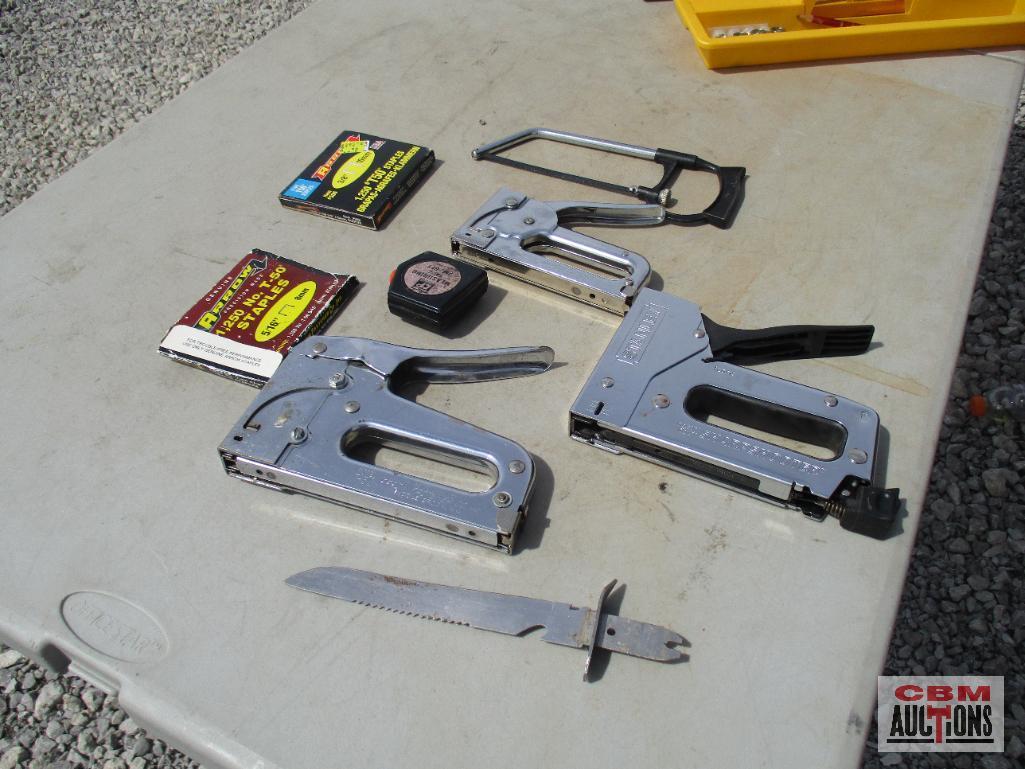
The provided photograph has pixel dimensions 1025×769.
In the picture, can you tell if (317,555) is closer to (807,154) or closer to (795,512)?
(795,512)

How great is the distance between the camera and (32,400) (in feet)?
4.06

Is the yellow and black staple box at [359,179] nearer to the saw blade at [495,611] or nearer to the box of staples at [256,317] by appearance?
the box of staples at [256,317]

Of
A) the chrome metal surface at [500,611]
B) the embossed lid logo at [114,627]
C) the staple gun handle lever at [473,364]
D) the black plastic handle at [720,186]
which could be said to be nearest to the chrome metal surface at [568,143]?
the black plastic handle at [720,186]

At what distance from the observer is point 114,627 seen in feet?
3.28

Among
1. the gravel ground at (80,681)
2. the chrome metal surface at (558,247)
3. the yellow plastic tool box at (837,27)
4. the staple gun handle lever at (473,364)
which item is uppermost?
the yellow plastic tool box at (837,27)

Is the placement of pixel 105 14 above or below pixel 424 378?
below

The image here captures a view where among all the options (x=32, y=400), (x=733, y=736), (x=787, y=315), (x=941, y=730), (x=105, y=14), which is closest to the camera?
(x=733, y=736)

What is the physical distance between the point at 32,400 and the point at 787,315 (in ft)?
3.75

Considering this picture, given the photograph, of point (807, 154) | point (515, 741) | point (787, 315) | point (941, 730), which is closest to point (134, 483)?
point (515, 741)

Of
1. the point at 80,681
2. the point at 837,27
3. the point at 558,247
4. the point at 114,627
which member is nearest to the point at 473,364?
the point at 558,247

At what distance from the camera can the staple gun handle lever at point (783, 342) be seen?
1224 mm

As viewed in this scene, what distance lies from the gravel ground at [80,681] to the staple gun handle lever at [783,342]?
83 centimetres

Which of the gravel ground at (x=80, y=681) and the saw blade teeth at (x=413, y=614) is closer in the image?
the saw blade teeth at (x=413, y=614)

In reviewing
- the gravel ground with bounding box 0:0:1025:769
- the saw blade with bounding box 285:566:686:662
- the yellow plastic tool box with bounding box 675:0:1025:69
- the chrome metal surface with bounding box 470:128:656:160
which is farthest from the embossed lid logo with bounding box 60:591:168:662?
the yellow plastic tool box with bounding box 675:0:1025:69
